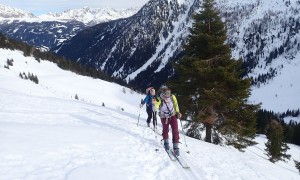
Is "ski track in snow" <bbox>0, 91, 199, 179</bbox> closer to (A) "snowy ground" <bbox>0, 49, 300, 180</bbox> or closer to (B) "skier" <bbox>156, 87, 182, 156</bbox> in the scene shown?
(A) "snowy ground" <bbox>0, 49, 300, 180</bbox>

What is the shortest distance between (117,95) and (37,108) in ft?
114

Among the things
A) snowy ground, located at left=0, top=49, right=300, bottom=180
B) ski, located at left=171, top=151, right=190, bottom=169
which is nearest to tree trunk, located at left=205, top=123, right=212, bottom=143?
snowy ground, located at left=0, top=49, right=300, bottom=180

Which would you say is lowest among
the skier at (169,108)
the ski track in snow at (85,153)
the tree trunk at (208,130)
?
the tree trunk at (208,130)

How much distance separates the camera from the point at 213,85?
2472 cm

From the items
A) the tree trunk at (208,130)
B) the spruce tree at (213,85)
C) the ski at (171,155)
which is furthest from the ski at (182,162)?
the tree trunk at (208,130)

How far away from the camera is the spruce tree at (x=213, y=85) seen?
81.5 ft

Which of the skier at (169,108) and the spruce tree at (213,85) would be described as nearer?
the skier at (169,108)

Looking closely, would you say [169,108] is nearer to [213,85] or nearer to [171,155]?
[171,155]

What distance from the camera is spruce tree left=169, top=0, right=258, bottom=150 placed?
24.8 meters

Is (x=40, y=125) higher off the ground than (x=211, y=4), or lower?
lower

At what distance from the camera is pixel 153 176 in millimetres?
11836

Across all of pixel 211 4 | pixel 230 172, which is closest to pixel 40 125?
pixel 230 172

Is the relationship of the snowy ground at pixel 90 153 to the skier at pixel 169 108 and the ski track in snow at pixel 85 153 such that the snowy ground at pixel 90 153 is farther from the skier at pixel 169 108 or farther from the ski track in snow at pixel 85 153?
the skier at pixel 169 108

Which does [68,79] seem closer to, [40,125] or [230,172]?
[40,125]
